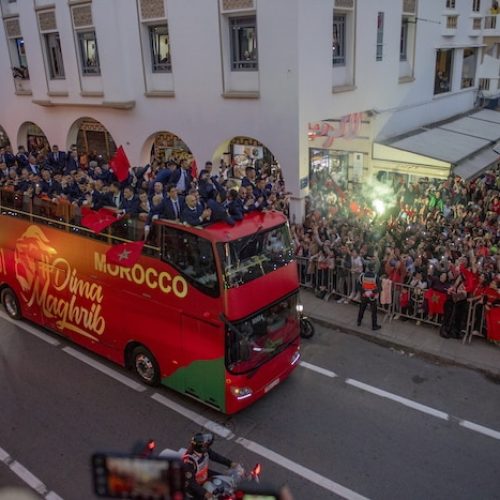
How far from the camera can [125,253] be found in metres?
8.76

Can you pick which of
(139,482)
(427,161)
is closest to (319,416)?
(139,482)

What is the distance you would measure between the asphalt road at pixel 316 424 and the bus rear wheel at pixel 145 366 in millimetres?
254

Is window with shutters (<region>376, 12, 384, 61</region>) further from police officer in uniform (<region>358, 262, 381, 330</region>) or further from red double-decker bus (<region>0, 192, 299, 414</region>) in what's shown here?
red double-decker bus (<region>0, 192, 299, 414</region>)

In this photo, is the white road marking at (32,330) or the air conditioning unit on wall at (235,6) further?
the air conditioning unit on wall at (235,6)

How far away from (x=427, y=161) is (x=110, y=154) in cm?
1224

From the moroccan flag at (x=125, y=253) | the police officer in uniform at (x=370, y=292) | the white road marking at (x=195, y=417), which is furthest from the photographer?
the police officer in uniform at (x=370, y=292)

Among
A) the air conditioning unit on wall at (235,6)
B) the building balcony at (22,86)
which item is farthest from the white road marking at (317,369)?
the building balcony at (22,86)

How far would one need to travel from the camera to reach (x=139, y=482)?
2750 mm

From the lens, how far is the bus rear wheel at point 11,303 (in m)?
12.1

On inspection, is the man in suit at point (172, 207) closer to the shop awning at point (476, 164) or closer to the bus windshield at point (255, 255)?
the bus windshield at point (255, 255)

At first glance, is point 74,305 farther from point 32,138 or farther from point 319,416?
point 32,138

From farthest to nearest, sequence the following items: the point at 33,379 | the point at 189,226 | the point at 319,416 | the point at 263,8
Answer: the point at 263,8, the point at 33,379, the point at 319,416, the point at 189,226

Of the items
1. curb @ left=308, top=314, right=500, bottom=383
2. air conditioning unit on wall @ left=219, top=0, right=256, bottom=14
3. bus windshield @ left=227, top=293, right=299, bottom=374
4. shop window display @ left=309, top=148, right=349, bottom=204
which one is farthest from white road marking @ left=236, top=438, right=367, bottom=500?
air conditioning unit on wall @ left=219, top=0, right=256, bottom=14

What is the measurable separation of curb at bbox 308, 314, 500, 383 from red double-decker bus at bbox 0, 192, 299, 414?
8.52 feet
